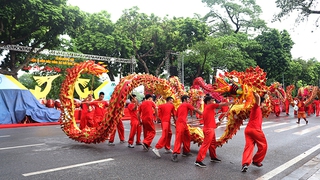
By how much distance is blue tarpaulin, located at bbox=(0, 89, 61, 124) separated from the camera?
46.6 feet

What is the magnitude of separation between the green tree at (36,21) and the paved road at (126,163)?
333 inches

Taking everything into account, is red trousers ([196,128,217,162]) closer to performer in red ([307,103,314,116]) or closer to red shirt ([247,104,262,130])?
red shirt ([247,104,262,130])

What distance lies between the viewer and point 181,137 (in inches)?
251

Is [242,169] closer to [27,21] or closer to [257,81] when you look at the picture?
[257,81]

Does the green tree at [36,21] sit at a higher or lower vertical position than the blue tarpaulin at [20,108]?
higher

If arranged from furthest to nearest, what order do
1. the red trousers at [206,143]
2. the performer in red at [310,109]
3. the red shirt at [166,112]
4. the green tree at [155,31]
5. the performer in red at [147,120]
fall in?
the green tree at [155,31] < the performer in red at [310,109] < the performer in red at [147,120] < the red shirt at [166,112] < the red trousers at [206,143]

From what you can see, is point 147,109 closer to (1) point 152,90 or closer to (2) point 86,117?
(1) point 152,90

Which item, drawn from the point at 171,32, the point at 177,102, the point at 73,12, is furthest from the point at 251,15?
the point at 177,102

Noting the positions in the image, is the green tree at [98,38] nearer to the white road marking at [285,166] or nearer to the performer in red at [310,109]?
the performer in red at [310,109]

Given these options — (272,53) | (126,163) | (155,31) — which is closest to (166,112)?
(126,163)

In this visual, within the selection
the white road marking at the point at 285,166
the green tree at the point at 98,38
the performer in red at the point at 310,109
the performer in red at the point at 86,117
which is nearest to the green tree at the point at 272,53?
the performer in red at the point at 310,109

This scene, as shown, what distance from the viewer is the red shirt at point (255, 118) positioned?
5.50 metres

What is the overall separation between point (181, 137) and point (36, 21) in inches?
487

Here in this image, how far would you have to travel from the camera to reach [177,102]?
308 inches
